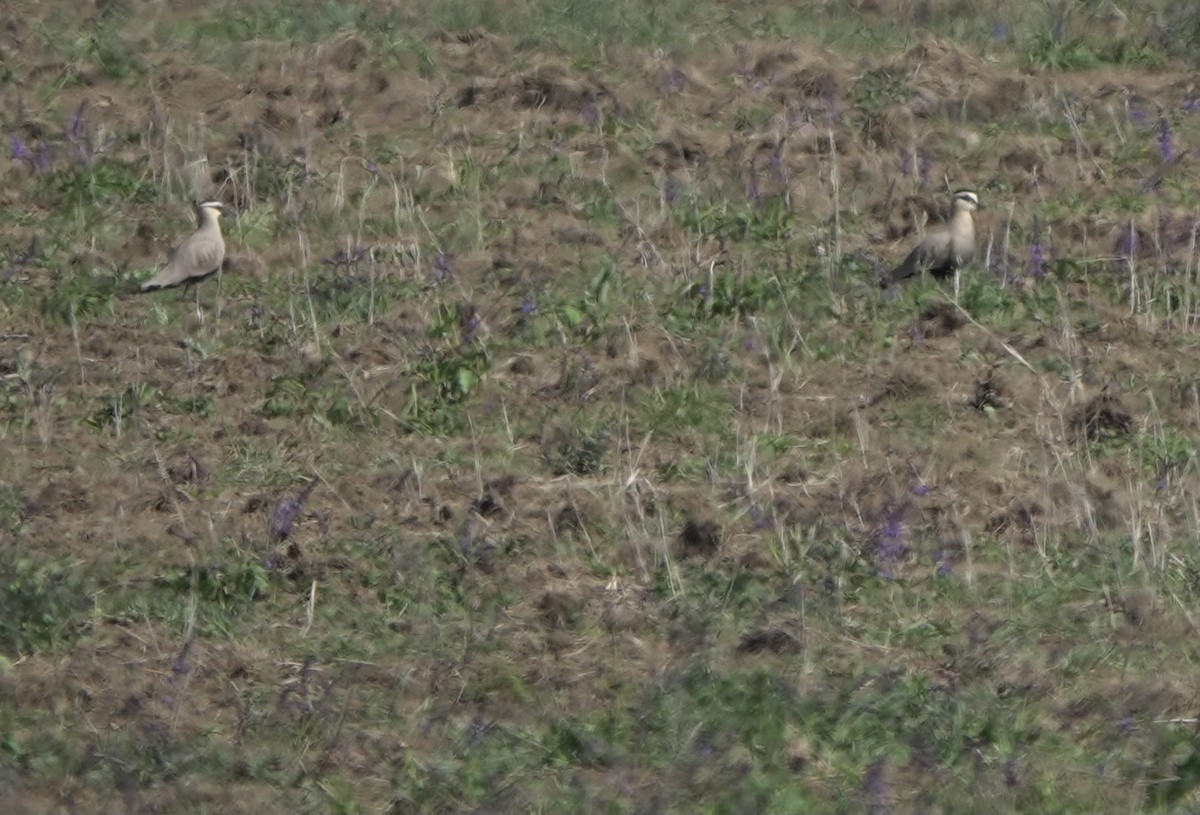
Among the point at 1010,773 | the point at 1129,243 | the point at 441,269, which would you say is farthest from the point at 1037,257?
the point at 1010,773

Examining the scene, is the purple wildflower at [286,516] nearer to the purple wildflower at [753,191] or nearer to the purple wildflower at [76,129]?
the purple wildflower at [753,191]

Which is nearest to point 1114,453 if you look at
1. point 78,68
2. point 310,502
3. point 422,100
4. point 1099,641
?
point 1099,641

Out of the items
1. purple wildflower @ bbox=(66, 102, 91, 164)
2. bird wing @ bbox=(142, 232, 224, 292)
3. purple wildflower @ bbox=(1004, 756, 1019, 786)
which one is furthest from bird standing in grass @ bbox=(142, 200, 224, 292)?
purple wildflower @ bbox=(1004, 756, 1019, 786)

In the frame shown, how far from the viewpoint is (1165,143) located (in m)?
10.9

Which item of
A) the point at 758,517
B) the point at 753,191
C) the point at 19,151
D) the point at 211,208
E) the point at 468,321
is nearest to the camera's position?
the point at 758,517

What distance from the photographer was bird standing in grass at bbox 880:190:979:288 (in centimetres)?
989

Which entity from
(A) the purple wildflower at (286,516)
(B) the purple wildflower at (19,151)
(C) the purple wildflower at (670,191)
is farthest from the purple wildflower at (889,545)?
(B) the purple wildflower at (19,151)

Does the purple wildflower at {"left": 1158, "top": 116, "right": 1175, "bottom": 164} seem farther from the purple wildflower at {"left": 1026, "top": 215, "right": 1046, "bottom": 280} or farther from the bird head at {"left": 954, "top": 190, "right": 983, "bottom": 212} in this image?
the bird head at {"left": 954, "top": 190, "right": 983, "bottom": 212}

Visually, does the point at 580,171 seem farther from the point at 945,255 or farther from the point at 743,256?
the point at 945,255

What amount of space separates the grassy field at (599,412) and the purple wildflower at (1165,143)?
8 cm

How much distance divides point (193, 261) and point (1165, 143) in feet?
15.0

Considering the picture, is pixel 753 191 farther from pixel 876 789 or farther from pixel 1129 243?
pixel 876 789

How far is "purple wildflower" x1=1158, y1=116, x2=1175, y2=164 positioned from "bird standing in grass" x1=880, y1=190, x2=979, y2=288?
132cm

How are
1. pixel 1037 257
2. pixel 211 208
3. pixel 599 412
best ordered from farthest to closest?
pixel 211 208 → pixel 1037 257 → pixel 599 412
